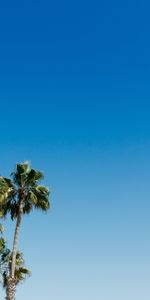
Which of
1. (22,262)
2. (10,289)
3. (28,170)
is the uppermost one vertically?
(28,170)

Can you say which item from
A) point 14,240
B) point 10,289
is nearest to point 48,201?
point 14,240

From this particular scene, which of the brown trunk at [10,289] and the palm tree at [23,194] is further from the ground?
the palm tree at [23,194]

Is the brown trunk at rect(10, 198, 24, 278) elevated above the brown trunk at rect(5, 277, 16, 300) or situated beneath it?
elevated above

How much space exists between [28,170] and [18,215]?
14.5 ft

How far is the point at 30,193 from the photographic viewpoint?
50.9 m

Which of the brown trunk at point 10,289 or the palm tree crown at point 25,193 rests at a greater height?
the palm tree crown at point 25,193

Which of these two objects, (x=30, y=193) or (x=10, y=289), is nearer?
(x=10, y=289)

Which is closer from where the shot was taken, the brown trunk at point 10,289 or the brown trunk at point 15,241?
the brown trunk at point 10,289

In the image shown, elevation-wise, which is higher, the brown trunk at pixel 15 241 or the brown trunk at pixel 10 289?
the brown trunk at pixel 15 241

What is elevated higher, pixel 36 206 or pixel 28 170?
pixel 28 170

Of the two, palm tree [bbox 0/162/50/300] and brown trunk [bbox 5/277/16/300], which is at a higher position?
palm tree [bbox 0/162/50/300]

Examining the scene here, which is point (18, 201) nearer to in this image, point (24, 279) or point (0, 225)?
point (0, 225)

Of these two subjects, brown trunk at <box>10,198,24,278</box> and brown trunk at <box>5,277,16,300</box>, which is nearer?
brown trunk at <box>5,277,16,300</box>

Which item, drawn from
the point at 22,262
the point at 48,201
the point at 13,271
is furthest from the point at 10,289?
the point at 48,201
